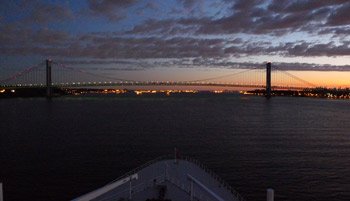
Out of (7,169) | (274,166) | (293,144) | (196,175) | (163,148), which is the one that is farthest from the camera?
(293,144)

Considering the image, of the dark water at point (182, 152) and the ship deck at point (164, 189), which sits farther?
the dark water at point (182, 152)

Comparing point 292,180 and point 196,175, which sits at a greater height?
point 196,175

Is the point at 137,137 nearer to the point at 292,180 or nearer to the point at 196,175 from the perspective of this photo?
the point at 292,180

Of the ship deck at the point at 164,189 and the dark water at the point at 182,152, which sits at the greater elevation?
the ship deck at the point at 164,189

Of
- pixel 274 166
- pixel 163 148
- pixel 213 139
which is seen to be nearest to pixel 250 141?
pixel 213 139

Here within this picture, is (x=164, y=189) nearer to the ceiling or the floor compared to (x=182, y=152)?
nearer to the ceiling

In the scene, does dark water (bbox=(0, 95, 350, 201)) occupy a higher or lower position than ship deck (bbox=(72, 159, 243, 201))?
lower

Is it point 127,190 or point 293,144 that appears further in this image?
point 293,144

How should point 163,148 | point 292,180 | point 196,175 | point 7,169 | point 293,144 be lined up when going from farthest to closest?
point 293,144 → point 163,148 → point 7,169 → point 292,180 → point 196,175

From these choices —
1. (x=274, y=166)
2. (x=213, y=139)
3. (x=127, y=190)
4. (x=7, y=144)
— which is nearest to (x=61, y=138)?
(x=7, y=144)

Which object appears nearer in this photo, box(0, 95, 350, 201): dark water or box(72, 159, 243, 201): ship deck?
box(72, 159, 243, 201): ship deck

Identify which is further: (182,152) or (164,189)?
(182,152)
